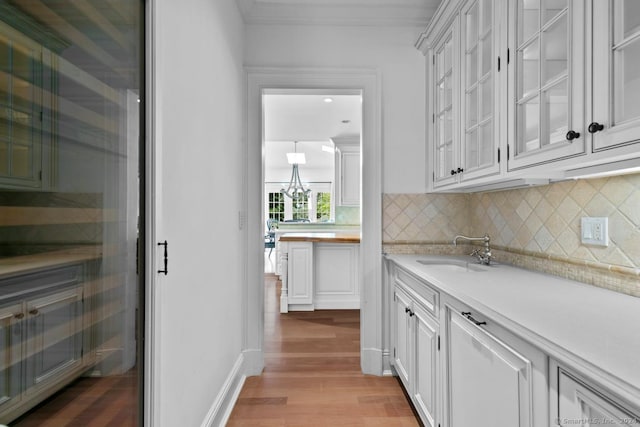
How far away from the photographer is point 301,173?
9.86 meters

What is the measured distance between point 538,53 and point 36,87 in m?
1.61

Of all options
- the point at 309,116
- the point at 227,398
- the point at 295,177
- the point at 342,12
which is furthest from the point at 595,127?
the point at 295,177

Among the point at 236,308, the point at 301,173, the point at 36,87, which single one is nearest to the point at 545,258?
the point at 236,308

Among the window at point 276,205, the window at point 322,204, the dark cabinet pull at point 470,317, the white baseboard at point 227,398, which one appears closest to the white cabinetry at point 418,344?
the dark cabinet pull at point 470,317

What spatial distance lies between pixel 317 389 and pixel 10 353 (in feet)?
6.70

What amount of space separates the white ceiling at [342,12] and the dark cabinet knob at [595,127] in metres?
1.92

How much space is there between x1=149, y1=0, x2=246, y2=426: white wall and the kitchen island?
1.81m

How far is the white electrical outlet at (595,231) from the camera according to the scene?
1.39m

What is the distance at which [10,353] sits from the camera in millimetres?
631

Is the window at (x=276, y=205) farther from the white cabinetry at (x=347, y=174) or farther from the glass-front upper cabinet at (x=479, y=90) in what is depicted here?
the glass-front upper cabinet at (x=479, y=90)

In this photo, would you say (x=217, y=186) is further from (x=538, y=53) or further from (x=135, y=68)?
(x=538, y=53)

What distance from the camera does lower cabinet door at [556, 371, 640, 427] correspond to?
69cm

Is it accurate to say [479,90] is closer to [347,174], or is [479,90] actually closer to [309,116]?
[309,116]

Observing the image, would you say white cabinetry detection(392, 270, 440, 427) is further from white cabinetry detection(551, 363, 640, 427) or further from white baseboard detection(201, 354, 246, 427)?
white baseboard detection(201, 354, 246, 427)
